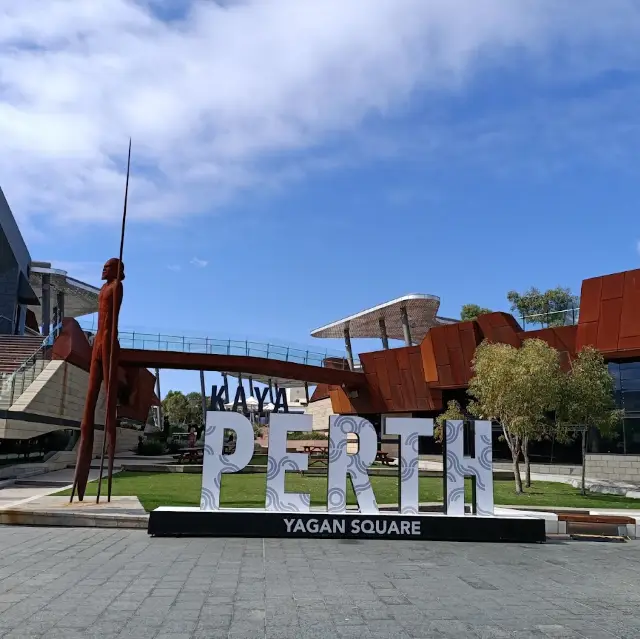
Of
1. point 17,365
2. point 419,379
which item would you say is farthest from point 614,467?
point 17,365

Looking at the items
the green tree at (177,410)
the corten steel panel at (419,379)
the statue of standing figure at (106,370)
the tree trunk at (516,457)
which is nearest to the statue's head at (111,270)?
the statue of standing figure at (106,370)

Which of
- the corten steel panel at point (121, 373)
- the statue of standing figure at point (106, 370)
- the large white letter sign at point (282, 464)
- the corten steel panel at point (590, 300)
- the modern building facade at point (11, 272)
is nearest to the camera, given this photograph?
the large white letter sign at point (282, 464)

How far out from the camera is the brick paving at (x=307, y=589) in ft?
19.6

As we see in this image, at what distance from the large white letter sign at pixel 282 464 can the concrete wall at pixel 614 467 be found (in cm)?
2033

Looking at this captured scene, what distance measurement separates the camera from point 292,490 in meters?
18.8

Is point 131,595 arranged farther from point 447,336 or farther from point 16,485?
point 447,336

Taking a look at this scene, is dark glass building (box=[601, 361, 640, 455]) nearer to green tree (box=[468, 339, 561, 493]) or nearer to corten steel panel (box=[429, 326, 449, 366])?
green tree (box=[468, 339, 561, 493])

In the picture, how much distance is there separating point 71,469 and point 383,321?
96.0 ft

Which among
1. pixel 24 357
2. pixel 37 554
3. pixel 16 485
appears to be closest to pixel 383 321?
pixel 24 357

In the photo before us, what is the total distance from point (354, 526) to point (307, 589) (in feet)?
12.8

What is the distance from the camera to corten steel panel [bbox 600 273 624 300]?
2788 centimetres

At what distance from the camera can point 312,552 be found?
10125 millimetres

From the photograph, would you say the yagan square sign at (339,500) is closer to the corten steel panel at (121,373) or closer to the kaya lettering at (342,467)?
the kaya lettering at (342,467)

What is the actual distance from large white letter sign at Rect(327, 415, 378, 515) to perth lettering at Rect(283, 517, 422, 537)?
0.71ft
